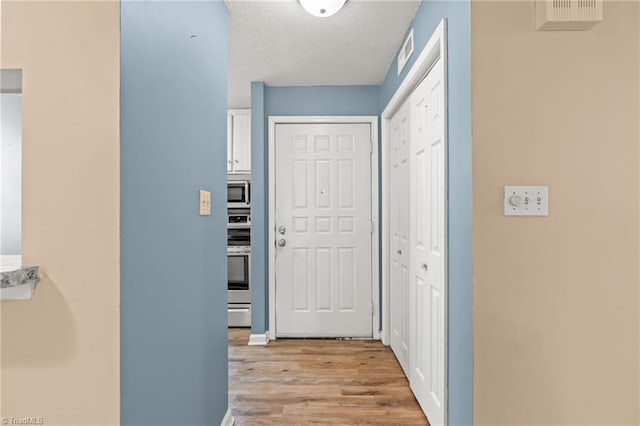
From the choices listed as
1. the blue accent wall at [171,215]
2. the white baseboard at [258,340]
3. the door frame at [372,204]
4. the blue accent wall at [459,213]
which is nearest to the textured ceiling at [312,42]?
the door frame at [372,204]

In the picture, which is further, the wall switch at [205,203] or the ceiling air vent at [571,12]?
the wall switch at [205,203]

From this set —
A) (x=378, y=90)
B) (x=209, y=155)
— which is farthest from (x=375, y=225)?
(x=209, y=155)

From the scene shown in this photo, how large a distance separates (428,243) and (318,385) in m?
1.29

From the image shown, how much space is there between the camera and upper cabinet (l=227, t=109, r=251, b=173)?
411cm

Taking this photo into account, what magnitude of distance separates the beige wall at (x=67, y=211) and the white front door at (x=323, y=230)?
2.63 meters

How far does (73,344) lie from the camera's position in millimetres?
1010

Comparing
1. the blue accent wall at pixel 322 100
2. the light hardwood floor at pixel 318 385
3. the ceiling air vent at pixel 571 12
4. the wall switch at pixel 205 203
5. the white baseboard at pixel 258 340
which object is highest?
the blue accent wall at pixel 322 100

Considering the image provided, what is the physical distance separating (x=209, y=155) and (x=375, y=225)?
2.10m

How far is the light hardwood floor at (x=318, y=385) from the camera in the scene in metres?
2.24

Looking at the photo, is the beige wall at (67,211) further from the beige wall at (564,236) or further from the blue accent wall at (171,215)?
the beige wall at (564,236)

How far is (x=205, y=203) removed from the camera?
1.75 m

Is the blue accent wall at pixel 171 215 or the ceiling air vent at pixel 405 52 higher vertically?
the ceiling air vent at pixel 405 52

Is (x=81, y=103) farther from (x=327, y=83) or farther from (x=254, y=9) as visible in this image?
(x=327, y=83)

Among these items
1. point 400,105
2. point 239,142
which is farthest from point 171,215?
point 239,142
